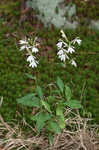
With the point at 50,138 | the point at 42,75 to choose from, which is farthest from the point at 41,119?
the point at 42,75

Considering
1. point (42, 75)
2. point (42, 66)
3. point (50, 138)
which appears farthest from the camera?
point (42, 66)

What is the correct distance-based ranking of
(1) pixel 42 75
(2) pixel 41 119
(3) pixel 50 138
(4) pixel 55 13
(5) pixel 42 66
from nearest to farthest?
(2) pixel 41 119 < (3) pixel 50 138 < (1) pixel 42 75 < (5) pixel 42 66 < (4) pixel 55 13

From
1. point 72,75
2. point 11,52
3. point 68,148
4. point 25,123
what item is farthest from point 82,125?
point 11,52

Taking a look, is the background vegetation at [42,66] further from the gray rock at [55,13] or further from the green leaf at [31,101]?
the green leaf at [31,101]

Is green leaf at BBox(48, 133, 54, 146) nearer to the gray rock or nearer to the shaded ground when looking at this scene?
the shaded ground

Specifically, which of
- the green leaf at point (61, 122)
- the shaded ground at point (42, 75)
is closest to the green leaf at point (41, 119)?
the green leaf at point (61, 122)

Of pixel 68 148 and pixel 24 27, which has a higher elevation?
pixel 24 27

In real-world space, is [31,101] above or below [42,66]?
below

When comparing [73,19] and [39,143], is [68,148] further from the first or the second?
[73,19]

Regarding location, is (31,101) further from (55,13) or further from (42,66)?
(55,13)

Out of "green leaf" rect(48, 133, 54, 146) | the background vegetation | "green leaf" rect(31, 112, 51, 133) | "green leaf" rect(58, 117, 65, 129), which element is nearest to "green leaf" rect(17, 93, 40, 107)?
"green leaf" rect(31, 112, 51, 133)

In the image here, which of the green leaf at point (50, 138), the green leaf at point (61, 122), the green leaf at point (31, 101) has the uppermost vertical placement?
the green leaf at point (31, 101)
